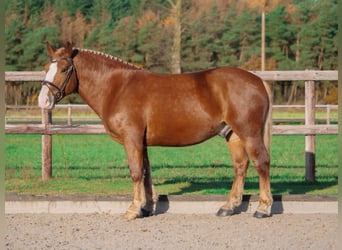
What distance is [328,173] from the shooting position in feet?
33.8

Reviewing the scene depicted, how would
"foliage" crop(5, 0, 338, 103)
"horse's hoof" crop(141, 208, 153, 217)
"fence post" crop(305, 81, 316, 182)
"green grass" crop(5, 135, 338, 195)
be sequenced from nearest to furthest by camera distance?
"horse's hoof" crop(141, 208, 153, 217) < "green grass" crop(5, 135, 338, 195) < "fence post" crop(305, 81, 316, 182) < "foliage" crop(5, 0, 338, 103)

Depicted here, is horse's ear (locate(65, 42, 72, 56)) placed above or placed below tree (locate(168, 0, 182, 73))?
above

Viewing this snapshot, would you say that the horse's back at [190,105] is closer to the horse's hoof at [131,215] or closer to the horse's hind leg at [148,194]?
the horse's hind leg at [148,194]

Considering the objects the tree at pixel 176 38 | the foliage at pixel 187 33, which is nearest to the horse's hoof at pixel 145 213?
the foliage at pixel 187 33

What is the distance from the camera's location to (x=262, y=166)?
6.49 metres

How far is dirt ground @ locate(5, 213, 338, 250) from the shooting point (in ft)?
17.5

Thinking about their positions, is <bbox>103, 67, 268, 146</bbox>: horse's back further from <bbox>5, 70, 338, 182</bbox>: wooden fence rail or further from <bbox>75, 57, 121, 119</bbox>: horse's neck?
<bbox>5, 70, 338, 182</bbox>: wooden fence rail

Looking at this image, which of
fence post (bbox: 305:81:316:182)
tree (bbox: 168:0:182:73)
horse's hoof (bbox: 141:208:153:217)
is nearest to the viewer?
horse's hoof (bbox: 141:208:153:217)

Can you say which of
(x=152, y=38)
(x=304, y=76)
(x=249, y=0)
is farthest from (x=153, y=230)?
(x=249, y=0)

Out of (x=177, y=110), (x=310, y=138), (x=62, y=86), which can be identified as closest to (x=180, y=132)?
(x=177, y=110)

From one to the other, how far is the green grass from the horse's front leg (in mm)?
1856

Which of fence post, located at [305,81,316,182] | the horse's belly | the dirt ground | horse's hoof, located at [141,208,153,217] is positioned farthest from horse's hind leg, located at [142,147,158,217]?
fence post, located at [305,81,316,182]

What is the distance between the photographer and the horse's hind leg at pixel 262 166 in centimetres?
646

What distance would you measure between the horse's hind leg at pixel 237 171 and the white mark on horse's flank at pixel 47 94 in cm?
203
